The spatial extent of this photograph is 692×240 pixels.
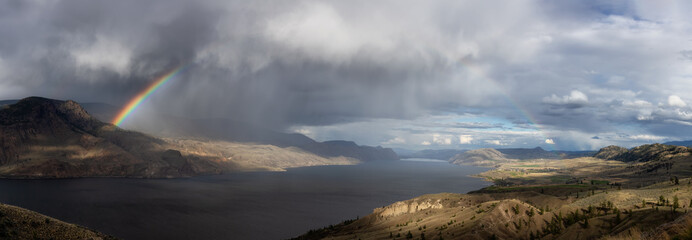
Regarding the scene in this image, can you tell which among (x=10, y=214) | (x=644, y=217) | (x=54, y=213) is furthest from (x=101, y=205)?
(x=644, y=217)

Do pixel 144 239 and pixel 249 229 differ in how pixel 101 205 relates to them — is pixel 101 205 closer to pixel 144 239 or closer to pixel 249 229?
pixel 144 239

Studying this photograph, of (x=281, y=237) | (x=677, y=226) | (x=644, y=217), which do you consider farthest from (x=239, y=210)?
(x=677, y=226)

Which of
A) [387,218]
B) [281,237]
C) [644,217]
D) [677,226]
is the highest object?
[677,226]

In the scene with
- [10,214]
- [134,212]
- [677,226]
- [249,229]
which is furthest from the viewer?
[134,212]

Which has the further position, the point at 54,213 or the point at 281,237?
the point at 54,213

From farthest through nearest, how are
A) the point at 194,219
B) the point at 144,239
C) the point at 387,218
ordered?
the point at 194,219
the point at 144,239
the point at 387,218

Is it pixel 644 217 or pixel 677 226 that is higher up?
pixel 677 226

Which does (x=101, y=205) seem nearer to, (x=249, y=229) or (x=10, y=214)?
(x=249, y=229)
